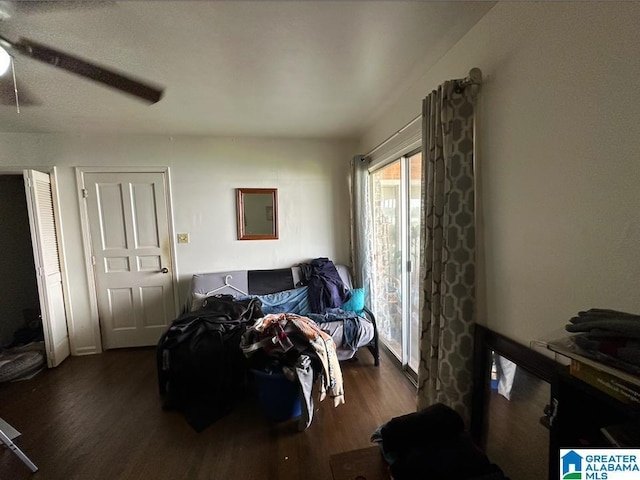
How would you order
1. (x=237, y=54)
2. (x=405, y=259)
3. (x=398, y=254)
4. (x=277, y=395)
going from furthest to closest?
(x=398, y=254), (x=405, y=259), (x=277, y=395), (x=237, y=54)

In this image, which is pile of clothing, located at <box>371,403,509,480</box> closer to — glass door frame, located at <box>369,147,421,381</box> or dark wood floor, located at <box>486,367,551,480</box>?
dark wood floor, located at <box>486,367,551,480</box>

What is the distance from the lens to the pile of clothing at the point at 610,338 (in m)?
0.58

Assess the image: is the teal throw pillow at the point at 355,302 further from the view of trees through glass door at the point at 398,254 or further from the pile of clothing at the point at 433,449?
the pile of clothing at the point at 433,449

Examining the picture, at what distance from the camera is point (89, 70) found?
1.59 meters

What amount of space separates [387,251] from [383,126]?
1.26 meters

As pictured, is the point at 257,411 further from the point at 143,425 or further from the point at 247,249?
the point at 247,249

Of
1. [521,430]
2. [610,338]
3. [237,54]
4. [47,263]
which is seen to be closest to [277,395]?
[521,430]

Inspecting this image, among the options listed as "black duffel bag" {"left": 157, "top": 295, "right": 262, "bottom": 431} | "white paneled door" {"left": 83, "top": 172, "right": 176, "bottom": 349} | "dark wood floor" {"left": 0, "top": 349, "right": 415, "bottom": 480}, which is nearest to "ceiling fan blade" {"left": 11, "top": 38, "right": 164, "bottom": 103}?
"white paneled door" {"left": 83, "top": 172, "right": 176, "bottom": 349}

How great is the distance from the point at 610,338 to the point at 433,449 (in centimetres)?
65

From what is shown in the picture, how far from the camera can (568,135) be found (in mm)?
955

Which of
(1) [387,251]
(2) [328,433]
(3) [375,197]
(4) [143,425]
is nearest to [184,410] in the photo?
(4) [143,425]

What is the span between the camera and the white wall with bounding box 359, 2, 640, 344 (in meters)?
0.81

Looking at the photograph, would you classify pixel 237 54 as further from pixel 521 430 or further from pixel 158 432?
pixel 158 432

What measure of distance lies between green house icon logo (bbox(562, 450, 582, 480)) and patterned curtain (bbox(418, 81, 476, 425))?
0.68 meters
